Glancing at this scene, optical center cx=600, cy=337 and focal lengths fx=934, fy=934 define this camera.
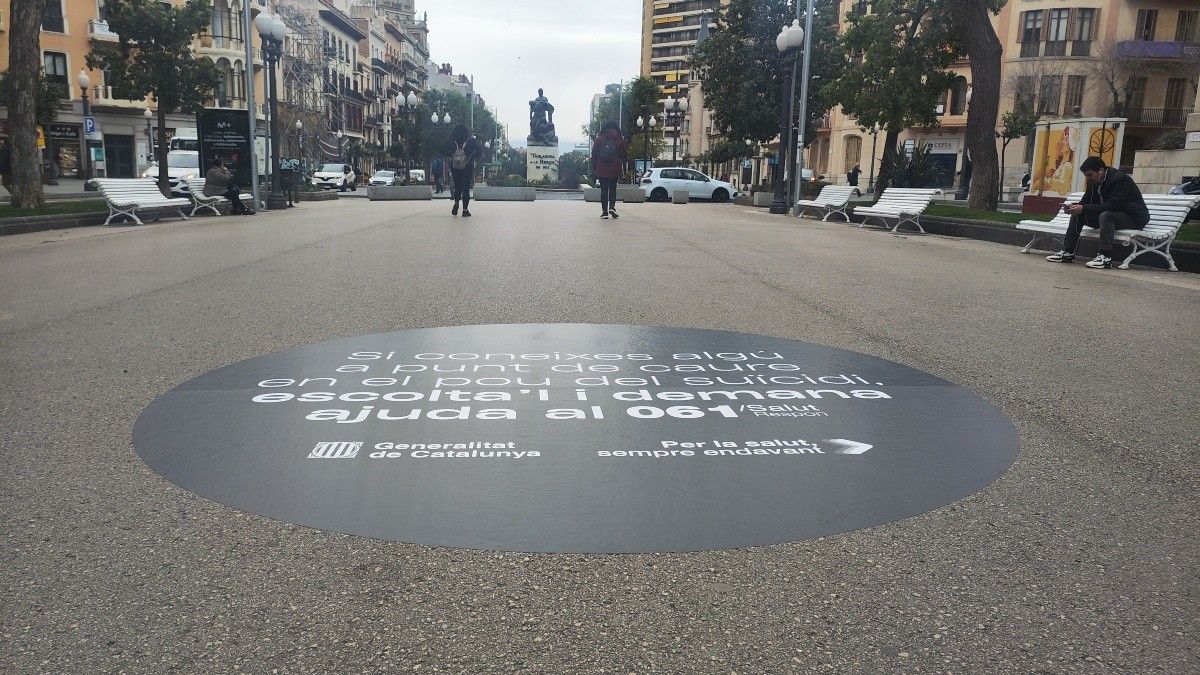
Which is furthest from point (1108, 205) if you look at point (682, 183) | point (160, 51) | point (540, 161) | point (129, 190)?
point (540, 161)

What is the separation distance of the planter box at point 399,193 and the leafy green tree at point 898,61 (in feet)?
49.6

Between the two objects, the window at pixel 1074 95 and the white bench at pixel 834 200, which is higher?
the window at pixel 1074 95

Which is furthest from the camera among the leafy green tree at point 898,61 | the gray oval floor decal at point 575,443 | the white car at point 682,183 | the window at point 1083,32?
the window at point 1083,32

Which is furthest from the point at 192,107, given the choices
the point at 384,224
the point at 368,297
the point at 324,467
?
the point at 324,467

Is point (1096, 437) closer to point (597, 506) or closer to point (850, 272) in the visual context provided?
point (597, 506)

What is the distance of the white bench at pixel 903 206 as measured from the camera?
17688 millimetres

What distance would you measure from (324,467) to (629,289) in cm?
541

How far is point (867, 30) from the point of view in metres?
25.4

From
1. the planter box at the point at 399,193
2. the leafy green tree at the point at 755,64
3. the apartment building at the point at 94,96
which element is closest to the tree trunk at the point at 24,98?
the planter box at the point at 399,193

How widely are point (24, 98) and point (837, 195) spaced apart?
16445mm

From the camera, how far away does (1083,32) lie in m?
54.5

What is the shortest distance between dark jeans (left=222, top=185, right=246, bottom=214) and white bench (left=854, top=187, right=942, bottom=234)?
13182 mm

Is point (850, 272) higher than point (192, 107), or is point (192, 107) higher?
point (192, 107)

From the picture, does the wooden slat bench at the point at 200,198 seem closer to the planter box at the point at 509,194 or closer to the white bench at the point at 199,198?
the white bench at the point at 199,198
